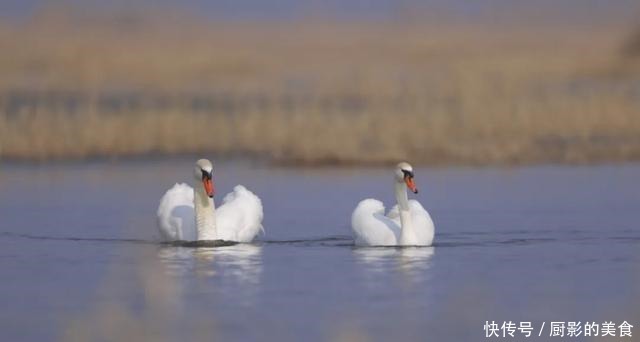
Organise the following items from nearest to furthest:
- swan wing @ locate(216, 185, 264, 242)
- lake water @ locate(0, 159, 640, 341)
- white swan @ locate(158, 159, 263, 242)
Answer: lake water @ locate(0, 159, 640, 341), white swan @ locate(158, 159, 263, 242), swan wing @ locate(216, 185, 264, 242)

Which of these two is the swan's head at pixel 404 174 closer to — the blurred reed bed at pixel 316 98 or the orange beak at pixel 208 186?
the orange beak at pixel 208 186

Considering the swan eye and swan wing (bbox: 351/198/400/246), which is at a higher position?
the swan eye

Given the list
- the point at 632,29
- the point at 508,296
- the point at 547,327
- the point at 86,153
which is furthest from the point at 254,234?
the point at 632,29

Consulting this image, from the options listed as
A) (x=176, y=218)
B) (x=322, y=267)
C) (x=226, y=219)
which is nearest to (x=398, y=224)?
(x=226, y=219)

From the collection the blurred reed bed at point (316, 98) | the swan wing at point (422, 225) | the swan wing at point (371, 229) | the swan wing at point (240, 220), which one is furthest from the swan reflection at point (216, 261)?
the blurred reed bed at point (316, 98)

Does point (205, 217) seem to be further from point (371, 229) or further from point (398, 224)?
point (398, 224)

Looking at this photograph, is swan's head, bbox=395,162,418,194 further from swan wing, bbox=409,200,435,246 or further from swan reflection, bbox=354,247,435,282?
swan reflection, bbox=354,247,435,282

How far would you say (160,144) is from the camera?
25.6 metres

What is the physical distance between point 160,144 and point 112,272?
11.8 m

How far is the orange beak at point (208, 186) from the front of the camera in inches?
607

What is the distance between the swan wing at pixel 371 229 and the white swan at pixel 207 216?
956 mm

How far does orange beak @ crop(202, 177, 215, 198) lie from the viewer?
15.4 m

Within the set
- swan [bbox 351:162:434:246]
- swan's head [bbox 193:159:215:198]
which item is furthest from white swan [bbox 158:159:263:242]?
swan [bbox 351:162:434:246]

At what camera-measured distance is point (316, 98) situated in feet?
86.0
